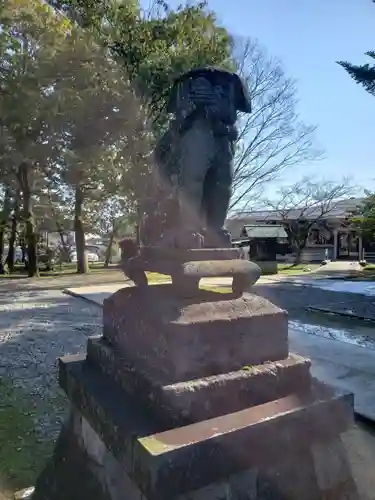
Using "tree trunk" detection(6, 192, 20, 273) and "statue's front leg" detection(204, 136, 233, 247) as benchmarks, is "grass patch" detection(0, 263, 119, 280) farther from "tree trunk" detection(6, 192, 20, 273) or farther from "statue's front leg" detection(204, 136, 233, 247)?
"statue's front leg" detection(204, 136, 233, 247)

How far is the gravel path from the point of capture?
4.06 meters

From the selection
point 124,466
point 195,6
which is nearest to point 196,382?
point 124,466

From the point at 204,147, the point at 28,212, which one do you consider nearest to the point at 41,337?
the point at 204,147

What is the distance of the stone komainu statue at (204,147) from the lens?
1.96m

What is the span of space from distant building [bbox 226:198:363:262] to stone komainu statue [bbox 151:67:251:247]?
2344 cm

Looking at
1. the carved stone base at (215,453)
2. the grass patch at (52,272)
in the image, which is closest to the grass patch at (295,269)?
the grass patch at (52,272)

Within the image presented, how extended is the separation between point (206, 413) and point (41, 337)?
16.1 feet

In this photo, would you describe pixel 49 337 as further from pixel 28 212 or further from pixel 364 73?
pixel 28 212

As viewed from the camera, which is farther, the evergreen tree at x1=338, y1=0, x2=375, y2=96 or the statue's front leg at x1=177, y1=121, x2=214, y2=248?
the evergreen tree at x1=338, y1=0, x2=375, y2=96

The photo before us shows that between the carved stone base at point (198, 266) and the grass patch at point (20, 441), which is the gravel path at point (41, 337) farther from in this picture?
the carved stone base at point (198, 266)

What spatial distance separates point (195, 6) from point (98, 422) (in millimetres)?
12082

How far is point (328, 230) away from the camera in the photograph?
2783cm

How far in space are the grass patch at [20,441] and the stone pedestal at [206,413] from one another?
0.48 m

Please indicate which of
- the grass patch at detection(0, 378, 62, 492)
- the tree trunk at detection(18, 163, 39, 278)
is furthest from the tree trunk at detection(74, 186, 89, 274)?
the grass patch at detection(0, 378, 62, 492)
